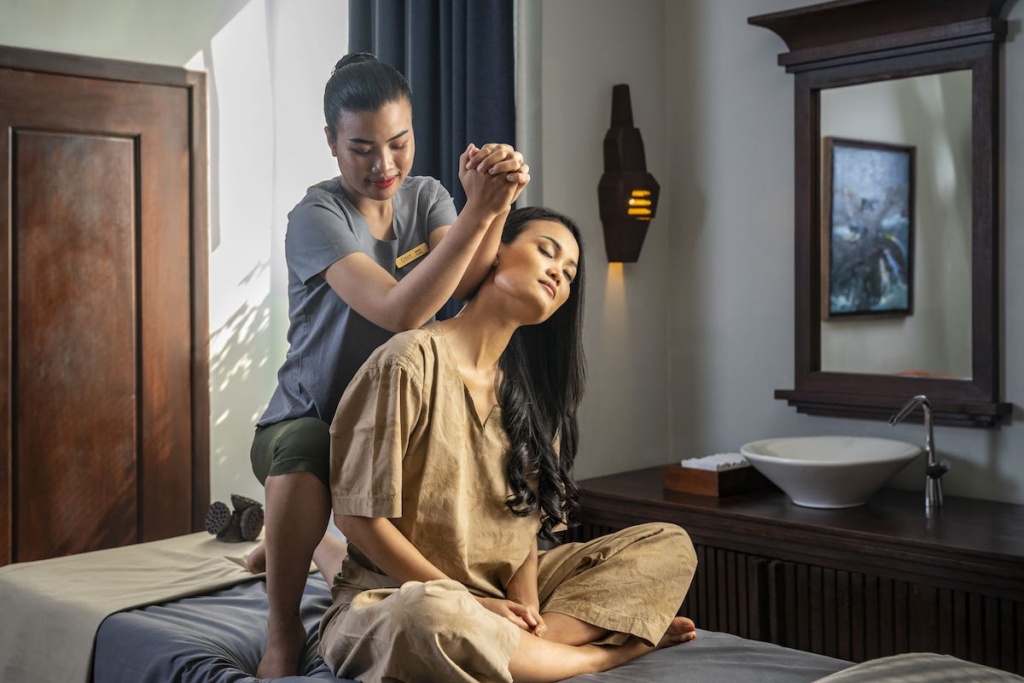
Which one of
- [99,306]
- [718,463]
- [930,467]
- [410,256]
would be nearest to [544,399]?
[410,256]

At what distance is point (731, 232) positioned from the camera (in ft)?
11.2

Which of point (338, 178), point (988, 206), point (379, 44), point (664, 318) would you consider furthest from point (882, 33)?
point (338, 178)

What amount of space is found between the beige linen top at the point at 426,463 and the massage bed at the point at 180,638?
26 centimetres

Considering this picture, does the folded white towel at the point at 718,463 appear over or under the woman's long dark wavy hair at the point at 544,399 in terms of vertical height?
under

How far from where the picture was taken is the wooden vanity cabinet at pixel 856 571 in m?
2.30

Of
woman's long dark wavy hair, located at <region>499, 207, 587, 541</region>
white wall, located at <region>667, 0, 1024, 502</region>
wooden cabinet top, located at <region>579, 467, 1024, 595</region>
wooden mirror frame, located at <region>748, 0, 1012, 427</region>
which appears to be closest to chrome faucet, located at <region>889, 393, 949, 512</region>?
wooden cabinet top, located at <region>579, 467, 1024, 595</region>

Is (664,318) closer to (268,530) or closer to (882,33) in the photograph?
(882,33)

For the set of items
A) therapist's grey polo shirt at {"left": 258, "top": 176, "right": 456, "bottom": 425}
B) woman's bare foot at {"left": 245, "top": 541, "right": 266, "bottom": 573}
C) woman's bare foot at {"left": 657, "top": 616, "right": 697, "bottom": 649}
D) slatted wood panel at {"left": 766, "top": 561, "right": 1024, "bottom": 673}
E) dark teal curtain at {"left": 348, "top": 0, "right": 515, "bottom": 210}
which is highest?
dark teal curtain at {"left": 348, "top": 0, "right": 515, "bottom": 210}

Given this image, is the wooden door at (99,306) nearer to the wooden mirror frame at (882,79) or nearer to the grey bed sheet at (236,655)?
the grey bed sheet at (236,655)

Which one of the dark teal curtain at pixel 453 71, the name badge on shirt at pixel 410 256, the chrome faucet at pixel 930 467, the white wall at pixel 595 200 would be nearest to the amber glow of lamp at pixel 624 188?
the white wall at pixel 595 200

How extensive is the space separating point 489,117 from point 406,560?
136 cm

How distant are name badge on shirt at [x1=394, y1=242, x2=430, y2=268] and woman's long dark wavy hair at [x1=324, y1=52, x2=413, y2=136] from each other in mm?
255

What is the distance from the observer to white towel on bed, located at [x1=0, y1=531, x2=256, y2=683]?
2084 mm

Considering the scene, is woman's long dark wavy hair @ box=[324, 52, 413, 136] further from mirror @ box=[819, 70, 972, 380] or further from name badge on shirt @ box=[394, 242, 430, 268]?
mirror @ box=[819, 70, 972, 380]
